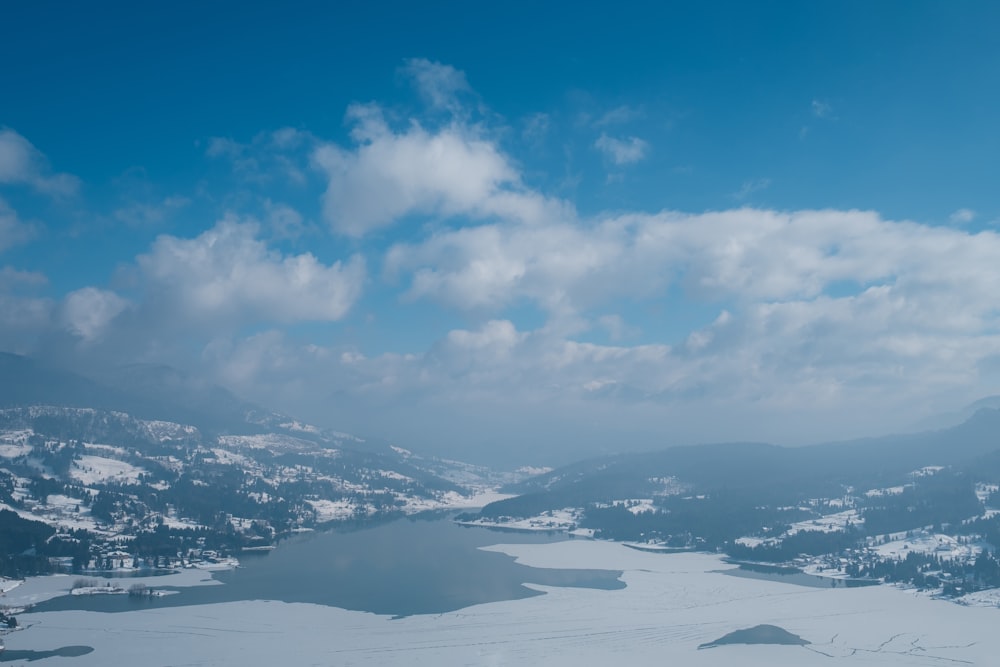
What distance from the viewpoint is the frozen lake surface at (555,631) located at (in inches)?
1535

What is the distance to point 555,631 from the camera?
4453 cm

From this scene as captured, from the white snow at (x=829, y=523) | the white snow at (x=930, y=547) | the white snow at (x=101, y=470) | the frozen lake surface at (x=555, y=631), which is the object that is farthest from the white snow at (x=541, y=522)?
the white snow at (x=101, y=470)

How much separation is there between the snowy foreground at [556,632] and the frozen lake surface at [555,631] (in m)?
0.09

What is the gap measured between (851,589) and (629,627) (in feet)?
97.1

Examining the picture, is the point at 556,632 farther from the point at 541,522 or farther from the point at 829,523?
the point at 541,522

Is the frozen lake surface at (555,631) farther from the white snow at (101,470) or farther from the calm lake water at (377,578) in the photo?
the white snow at (101,470)

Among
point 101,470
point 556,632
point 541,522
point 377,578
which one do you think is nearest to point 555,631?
point 556,632

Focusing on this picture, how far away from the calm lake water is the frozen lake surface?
2849mm

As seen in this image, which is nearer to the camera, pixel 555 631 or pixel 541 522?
pixel 555 631

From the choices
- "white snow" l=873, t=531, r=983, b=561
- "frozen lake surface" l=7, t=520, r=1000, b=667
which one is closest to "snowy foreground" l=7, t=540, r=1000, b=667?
"frozen lake surface" l=7, t=520, r=1000, b=667

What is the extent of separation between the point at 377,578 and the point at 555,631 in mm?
25397

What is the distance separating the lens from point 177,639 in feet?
138

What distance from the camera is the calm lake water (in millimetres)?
53875

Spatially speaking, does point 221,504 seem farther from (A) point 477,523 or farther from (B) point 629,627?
(B) point 629,627
